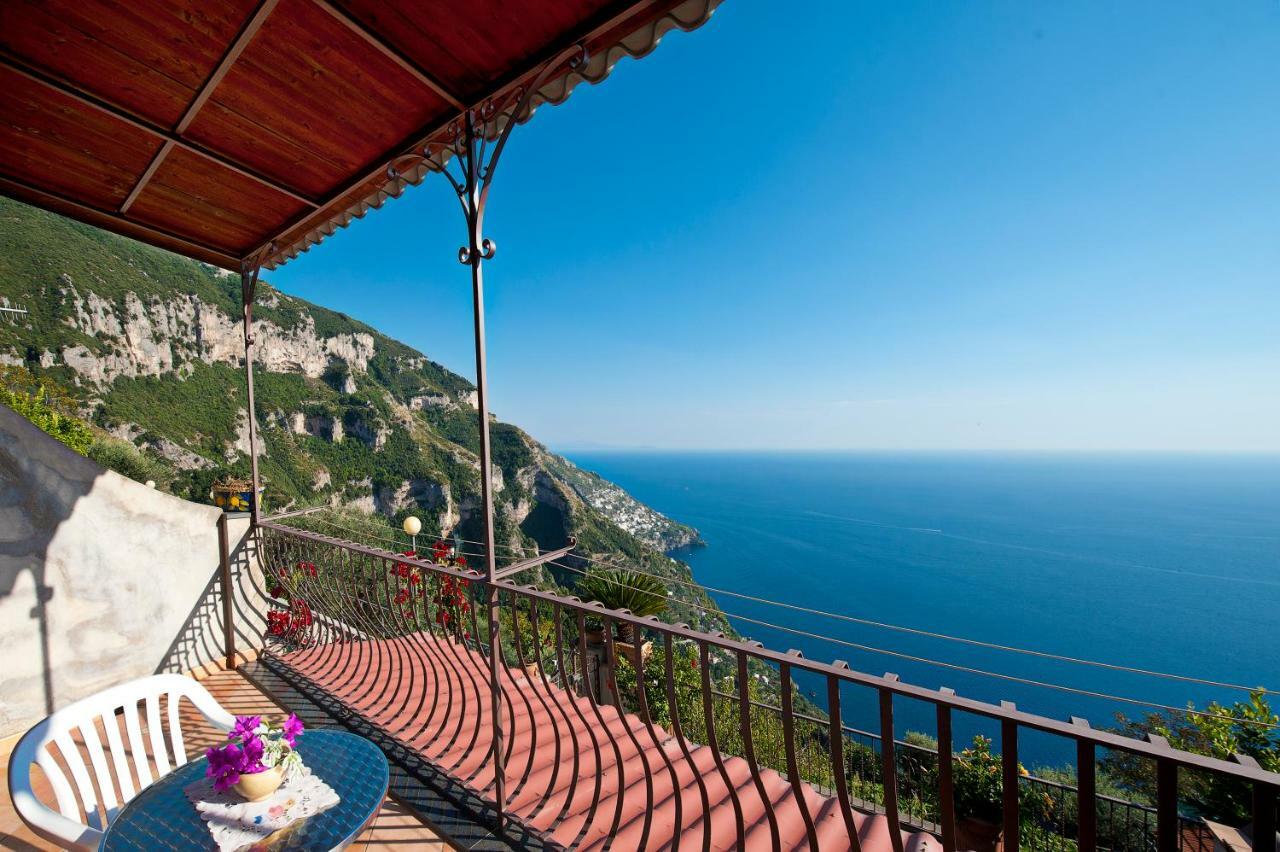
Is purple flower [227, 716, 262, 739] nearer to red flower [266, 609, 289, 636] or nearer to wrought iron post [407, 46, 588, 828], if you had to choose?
wrought iron post [407, 46, 588, 828]

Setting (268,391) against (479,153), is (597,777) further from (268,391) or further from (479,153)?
(268,391)

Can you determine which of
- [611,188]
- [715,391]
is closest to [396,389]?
[715,391]

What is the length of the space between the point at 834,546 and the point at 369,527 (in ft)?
210

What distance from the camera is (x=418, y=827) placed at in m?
2.05

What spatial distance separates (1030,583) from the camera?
50250 millimetres

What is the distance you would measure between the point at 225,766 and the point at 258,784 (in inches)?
3.7

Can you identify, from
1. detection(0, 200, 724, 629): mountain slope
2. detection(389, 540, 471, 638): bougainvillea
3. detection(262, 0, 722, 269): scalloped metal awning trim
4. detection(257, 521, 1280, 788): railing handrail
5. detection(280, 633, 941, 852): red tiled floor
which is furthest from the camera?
detection(0, 200, 724, 629): mountain slope

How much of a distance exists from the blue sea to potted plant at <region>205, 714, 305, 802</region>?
21.4m

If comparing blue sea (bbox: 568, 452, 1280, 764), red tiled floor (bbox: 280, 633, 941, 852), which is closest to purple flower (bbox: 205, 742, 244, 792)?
red tiled floor (bbox: 280, 633, 941, 852)

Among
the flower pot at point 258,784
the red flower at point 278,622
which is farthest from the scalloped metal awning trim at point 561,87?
the red flower at point 278,622

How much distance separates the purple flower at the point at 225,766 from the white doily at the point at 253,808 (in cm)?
5

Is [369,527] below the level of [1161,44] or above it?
below

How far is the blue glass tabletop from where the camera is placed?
1240mm

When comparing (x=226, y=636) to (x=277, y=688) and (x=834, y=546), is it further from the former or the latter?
(x=834, y=546)
